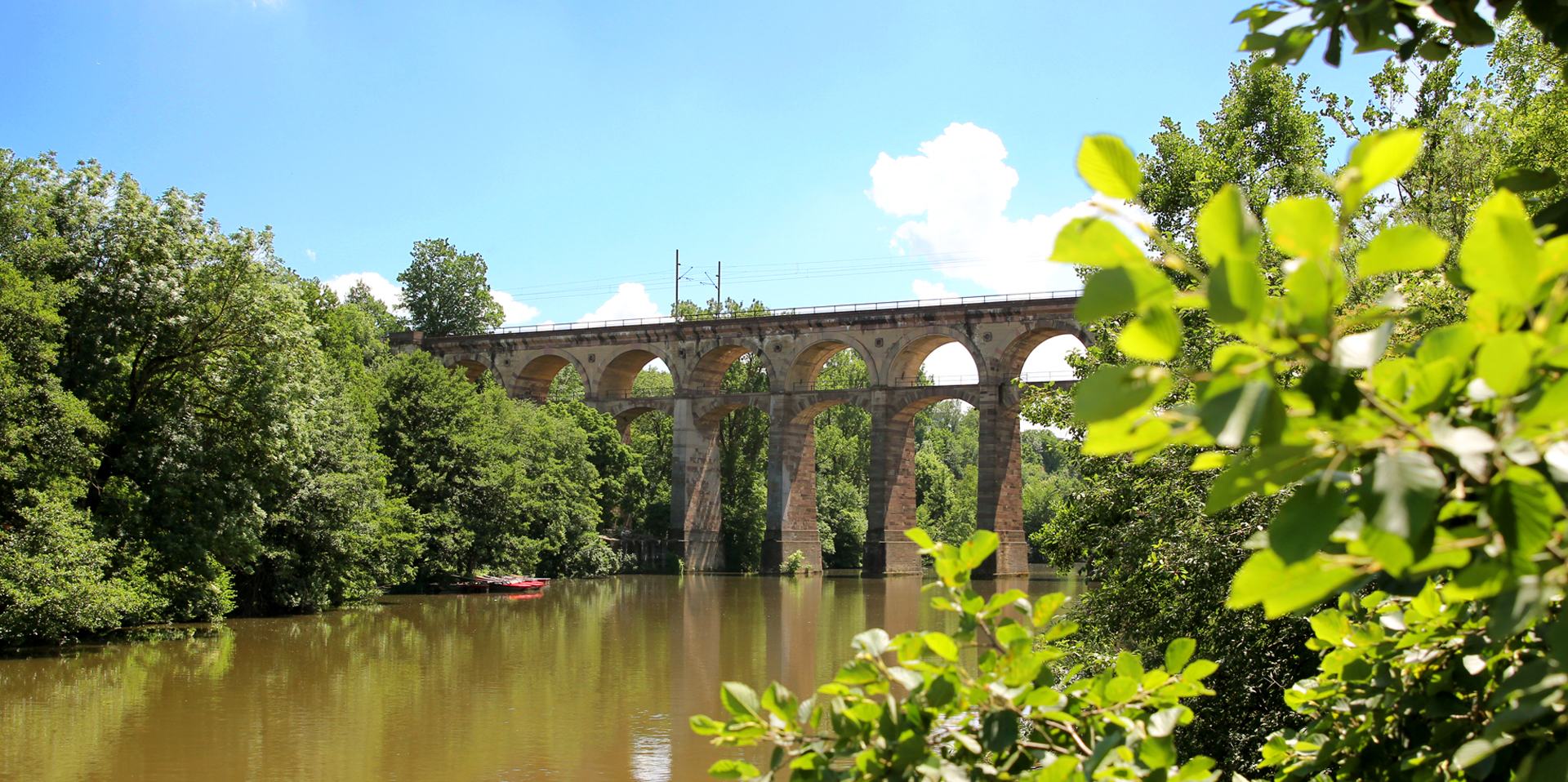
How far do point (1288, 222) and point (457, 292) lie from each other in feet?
173

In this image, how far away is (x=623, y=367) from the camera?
4425 centimetres

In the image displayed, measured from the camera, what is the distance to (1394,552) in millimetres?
898

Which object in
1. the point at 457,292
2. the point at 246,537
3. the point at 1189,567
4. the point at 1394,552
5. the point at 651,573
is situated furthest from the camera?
the point at 457,292

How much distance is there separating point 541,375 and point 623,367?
3.76m

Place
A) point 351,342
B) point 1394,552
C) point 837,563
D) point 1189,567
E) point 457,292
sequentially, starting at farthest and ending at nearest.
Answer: point 457,292 → point 837,563 → point 351,342 → point 1189,567 → point 1394,552

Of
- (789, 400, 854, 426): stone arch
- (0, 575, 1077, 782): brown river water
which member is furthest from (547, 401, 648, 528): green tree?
(0, 575, 1077, 782): brown river water

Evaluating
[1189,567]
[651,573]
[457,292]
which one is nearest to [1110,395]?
[1189,567]

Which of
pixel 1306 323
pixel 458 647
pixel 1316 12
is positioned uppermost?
pixel 1316 12

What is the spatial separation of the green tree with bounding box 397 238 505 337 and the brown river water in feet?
91.7

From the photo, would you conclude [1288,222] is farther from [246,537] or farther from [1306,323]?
[246,537]

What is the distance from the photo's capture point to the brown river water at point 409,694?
1048 centimetres

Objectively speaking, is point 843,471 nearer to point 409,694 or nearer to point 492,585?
point 492,585

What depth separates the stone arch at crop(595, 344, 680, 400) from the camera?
140ft

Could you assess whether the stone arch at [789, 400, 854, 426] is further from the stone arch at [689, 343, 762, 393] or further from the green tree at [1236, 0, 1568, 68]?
the green tree at [1236, 0, 1568, 68]
